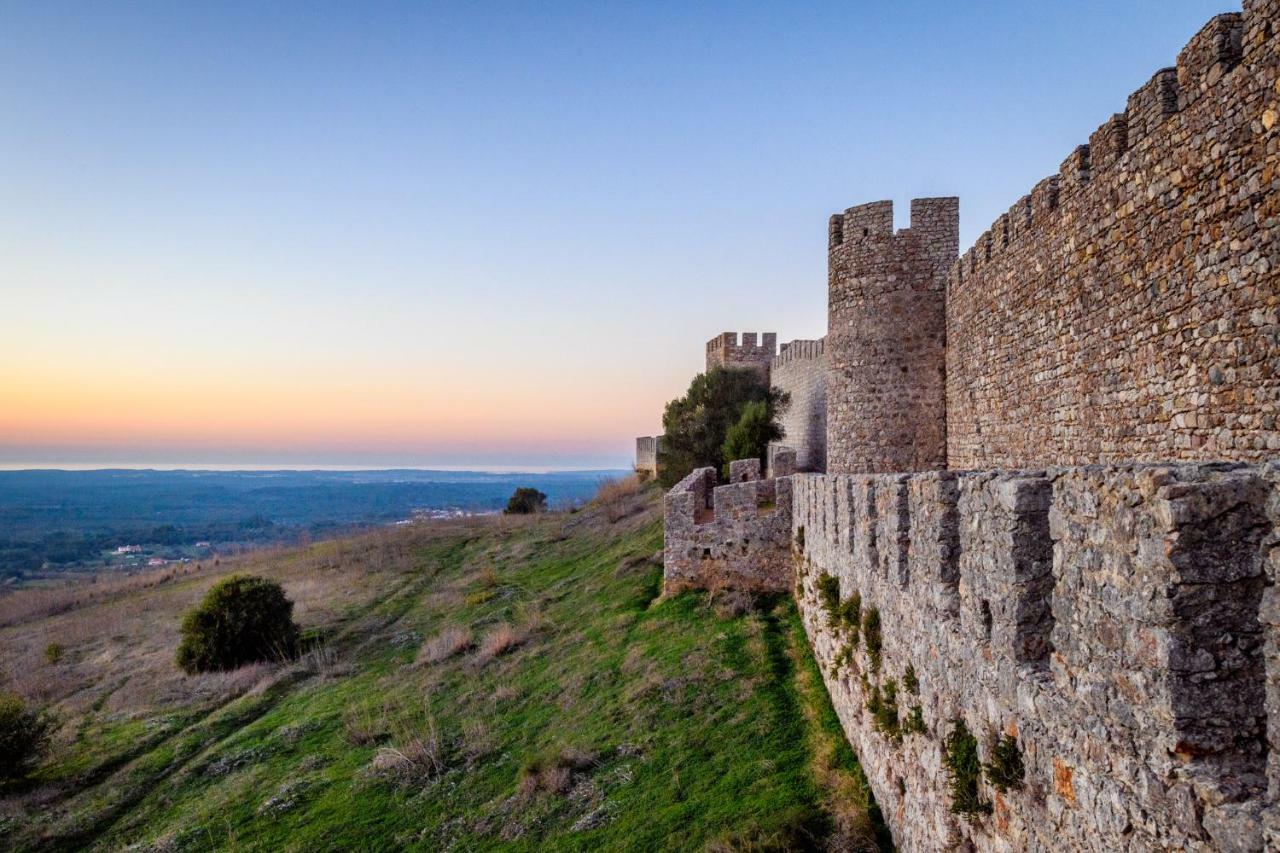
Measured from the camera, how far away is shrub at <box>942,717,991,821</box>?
3.78 meters

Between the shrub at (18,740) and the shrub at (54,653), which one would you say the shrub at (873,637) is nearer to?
the shrub at (18,740)

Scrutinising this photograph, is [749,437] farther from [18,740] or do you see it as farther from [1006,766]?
[1006,766]

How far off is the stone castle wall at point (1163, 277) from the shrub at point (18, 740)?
52.4 ft

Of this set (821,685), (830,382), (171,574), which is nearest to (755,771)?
(821,685)

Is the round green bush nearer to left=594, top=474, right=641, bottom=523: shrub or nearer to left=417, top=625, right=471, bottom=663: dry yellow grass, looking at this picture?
left=417, top=625, right=471, bottom=663: dry yellow grass

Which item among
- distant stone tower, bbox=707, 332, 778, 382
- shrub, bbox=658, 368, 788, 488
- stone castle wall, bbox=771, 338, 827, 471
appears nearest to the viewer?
stone castle wall, bbox=771, 338, 827, 471

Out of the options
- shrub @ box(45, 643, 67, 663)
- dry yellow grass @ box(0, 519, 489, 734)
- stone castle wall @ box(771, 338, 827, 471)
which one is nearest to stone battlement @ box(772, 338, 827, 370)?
stone castle wall @ box(771, 338, 827, 471)

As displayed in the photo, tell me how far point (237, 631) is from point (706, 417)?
1569 centimetres

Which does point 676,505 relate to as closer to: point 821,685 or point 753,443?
point 821,685

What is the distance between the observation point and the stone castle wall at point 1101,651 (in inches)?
85.5

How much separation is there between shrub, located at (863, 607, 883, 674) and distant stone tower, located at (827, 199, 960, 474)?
26.0 ft

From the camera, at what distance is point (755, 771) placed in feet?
24.9

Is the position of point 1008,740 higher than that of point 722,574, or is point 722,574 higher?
point 1008,740

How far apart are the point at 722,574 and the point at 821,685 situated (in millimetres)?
5126
